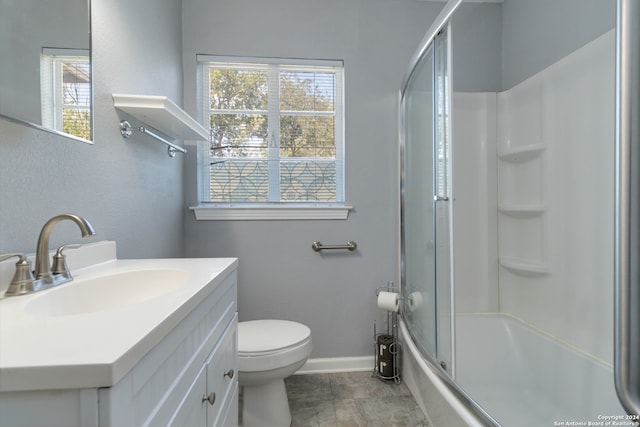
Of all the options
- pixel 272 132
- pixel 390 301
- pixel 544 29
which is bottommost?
pixel 390 301

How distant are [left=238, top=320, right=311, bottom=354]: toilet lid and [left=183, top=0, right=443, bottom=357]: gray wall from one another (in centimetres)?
33

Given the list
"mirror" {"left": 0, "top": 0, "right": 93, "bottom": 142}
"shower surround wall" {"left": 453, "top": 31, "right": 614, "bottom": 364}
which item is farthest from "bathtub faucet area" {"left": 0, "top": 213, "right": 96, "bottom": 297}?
"shower surround wall" {"left": 453, "top": 31, "right": 614, "bottom": 364}

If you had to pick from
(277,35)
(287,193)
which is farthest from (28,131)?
(277,35)

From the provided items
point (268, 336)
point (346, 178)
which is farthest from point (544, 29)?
point (268, 336)

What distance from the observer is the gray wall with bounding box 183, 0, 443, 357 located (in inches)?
71.9

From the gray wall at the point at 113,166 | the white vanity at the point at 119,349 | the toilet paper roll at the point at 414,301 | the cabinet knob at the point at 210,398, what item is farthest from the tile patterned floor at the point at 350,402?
the gray wall at the point at 113,166

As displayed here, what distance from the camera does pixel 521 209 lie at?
5.53 ft

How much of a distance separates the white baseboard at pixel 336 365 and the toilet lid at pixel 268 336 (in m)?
0.50

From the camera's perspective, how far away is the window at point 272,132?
188cm

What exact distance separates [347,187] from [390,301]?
734 millimetres

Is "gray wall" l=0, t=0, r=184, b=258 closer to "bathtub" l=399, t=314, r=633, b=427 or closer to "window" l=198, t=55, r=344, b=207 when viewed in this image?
"window" l=198, t=55, r=344, b=207

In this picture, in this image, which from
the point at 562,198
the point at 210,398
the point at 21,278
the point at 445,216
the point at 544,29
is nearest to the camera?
the point at 21,278

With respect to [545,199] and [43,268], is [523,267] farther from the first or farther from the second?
[43,268]

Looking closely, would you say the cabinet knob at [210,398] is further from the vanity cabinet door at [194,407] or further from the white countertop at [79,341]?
the white countertop at [79,341]
